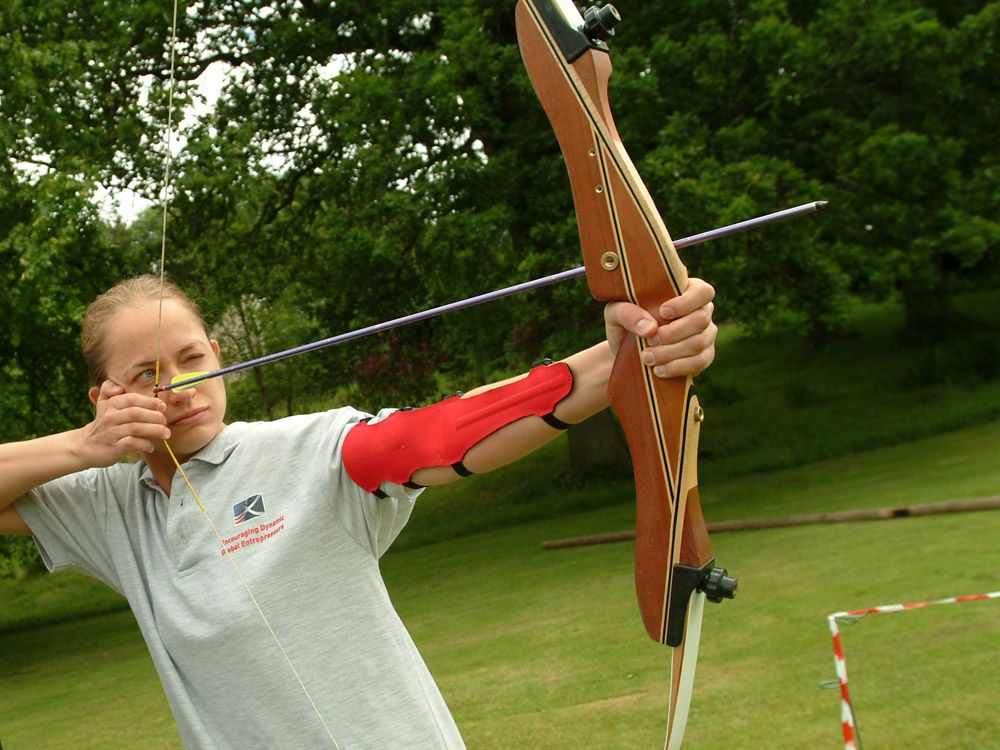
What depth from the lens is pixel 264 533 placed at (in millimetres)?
1599

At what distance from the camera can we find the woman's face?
171 centimetres

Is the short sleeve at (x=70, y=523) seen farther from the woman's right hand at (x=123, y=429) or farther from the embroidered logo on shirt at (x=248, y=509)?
the embroidered logo on shirt at (x=248, y=509)

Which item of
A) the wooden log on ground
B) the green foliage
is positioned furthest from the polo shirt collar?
the green foliage

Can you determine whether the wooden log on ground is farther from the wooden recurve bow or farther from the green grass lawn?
the wooden recurve bow

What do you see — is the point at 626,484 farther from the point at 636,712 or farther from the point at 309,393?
the point at 636,712

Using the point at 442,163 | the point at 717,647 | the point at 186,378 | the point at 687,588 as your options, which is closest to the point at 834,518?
the point at 717,647

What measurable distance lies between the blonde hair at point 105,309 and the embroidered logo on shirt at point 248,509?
1.16 ft

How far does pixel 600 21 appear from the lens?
4.81 feet

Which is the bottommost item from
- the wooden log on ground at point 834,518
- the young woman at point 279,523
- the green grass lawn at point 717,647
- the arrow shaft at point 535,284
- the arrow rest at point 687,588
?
the wooden log on ground at point 834,518

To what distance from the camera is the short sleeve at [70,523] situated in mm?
1773

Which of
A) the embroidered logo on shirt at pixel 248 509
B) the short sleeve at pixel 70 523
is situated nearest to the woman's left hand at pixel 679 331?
the embroidered logo on shirt at pixel 248 509

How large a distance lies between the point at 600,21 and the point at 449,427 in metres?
0.58

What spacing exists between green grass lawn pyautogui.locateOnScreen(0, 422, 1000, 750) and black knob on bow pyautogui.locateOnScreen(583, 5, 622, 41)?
3042 millimetres

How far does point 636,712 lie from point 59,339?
7171 millimetres
